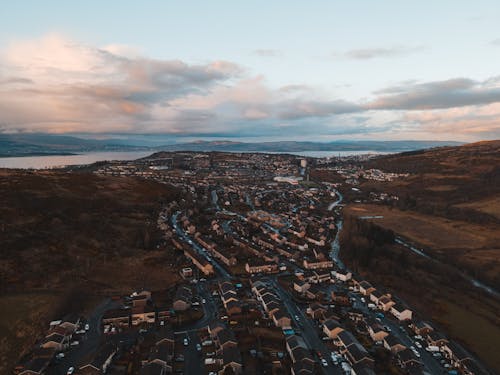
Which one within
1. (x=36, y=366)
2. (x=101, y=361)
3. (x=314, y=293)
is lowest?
(x=314, y=293)

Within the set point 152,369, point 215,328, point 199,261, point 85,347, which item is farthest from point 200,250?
point 152,369

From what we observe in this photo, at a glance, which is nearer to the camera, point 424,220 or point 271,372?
point 271,372

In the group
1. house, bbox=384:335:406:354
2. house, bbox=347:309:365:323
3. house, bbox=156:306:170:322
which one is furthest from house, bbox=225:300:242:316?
house, bbox=384:335:406:354

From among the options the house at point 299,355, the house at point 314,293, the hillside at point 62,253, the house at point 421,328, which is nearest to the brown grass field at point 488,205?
the house at point 421,328

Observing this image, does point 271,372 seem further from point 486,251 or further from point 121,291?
point 486,251

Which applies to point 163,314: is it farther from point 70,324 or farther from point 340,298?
point 340,298

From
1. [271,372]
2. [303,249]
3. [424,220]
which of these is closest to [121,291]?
[271,372]

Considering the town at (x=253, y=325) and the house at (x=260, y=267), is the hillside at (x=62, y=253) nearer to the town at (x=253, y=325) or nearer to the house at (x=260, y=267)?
the town at (x=253, y=325)
